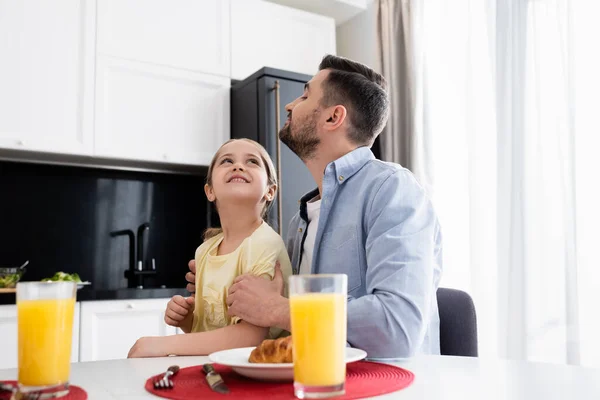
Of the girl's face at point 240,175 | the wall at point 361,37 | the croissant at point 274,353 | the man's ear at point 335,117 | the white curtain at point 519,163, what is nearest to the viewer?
the croissant at point 274,353

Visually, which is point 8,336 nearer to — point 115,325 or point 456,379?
point 115,325

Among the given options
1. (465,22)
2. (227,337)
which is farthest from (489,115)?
(227,337)

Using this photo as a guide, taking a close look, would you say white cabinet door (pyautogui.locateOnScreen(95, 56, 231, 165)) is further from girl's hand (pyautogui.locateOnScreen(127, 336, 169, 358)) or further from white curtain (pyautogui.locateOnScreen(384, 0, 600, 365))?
girl's hand (pyautogui.locateOnScreen(127, 336, 169, 358))

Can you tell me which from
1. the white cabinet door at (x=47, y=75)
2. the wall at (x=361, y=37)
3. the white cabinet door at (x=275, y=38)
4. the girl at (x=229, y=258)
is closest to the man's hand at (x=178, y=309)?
the girl at (x=229, y=258)

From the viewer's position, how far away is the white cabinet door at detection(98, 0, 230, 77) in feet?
9.61

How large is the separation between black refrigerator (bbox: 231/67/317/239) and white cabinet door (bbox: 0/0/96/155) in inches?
32.3

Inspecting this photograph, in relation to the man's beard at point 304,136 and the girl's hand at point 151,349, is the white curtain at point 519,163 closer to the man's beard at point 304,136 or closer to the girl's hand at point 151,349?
the man's beard at point 304,136

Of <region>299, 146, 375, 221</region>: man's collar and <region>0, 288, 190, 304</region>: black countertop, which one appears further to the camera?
<region>0, 288, 190, 304</region>: black countertop

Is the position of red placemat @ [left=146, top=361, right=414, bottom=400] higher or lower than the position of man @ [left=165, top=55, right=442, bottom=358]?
lower

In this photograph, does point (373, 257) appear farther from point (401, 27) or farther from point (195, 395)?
point (401, 27)

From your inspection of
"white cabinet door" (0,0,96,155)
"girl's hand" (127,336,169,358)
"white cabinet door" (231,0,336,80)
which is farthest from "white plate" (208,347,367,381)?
"white cabinet door" (231,0,336,80)

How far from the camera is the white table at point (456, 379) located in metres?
0.72

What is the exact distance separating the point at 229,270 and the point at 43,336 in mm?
642

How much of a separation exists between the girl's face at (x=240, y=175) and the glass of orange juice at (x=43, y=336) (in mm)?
713
